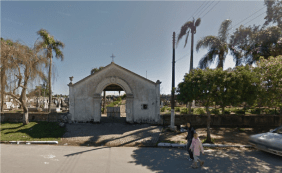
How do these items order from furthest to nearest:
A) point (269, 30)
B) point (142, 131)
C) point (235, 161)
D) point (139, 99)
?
1. point (269, 30)
2. point (139, 99)
3. point (142, 131)
4. point (235, 161)

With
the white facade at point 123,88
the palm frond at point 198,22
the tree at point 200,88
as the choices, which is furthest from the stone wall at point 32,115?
the palm frond at point 198,22

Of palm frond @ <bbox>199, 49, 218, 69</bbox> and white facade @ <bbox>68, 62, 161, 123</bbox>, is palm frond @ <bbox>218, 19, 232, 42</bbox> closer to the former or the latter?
palm frond @ <bbox>199, 49, 218, 69</bbox>

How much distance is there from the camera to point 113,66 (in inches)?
512

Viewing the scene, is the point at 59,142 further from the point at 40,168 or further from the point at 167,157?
the point at 167,157

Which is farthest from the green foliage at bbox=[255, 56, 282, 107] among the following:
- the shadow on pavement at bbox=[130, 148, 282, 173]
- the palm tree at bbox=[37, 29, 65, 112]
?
the palm tree at bbox=[37, 29, 65, 112]

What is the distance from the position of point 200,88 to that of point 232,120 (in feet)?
22.5

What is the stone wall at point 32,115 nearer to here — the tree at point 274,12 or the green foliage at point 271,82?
the green foliage at point 271,82

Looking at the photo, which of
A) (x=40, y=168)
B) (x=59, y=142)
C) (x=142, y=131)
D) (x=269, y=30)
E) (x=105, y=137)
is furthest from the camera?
(x=269, y=30)

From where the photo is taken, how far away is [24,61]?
34.8 feet

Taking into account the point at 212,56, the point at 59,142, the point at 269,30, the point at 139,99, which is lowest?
the point at 59,142

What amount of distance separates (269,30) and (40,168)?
21687mm

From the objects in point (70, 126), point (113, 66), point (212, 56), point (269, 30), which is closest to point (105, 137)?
point (70, 126)

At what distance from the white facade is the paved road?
15.9ft

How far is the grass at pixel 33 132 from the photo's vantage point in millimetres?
9438
